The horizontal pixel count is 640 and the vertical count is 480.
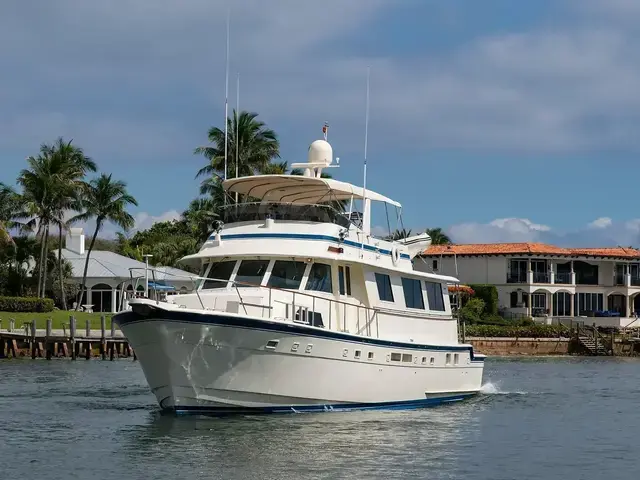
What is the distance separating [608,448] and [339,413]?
19.0ft

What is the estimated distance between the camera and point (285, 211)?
25000 mm

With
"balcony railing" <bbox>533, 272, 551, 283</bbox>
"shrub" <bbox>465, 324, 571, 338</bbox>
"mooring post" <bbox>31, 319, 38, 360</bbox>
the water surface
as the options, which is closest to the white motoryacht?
the water surface

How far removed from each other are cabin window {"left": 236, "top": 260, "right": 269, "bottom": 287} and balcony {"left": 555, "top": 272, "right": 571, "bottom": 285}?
57.0m

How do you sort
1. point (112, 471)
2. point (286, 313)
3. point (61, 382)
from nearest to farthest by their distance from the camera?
point (112, 471) → point (286, 313) → point (61, 382)

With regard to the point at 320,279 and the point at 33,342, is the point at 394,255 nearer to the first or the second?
the point at 320,279

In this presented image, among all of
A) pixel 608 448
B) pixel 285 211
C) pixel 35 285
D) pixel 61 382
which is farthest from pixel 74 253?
pixel 608 448

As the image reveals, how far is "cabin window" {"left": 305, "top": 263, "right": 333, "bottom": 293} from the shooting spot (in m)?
24.4

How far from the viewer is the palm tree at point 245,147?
62.7 meters

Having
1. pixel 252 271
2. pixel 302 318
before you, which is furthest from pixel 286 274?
pixel 302 318

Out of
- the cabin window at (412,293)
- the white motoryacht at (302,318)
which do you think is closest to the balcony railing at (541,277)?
the white motoryacht at (302,318)

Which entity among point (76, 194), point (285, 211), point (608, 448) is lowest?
point (608, 448)

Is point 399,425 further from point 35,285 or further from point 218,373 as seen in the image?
point 35,285

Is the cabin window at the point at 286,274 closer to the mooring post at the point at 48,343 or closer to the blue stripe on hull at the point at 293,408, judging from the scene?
the blue stripe on hull at the point at 293,408

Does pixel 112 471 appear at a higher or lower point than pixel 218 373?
lower
